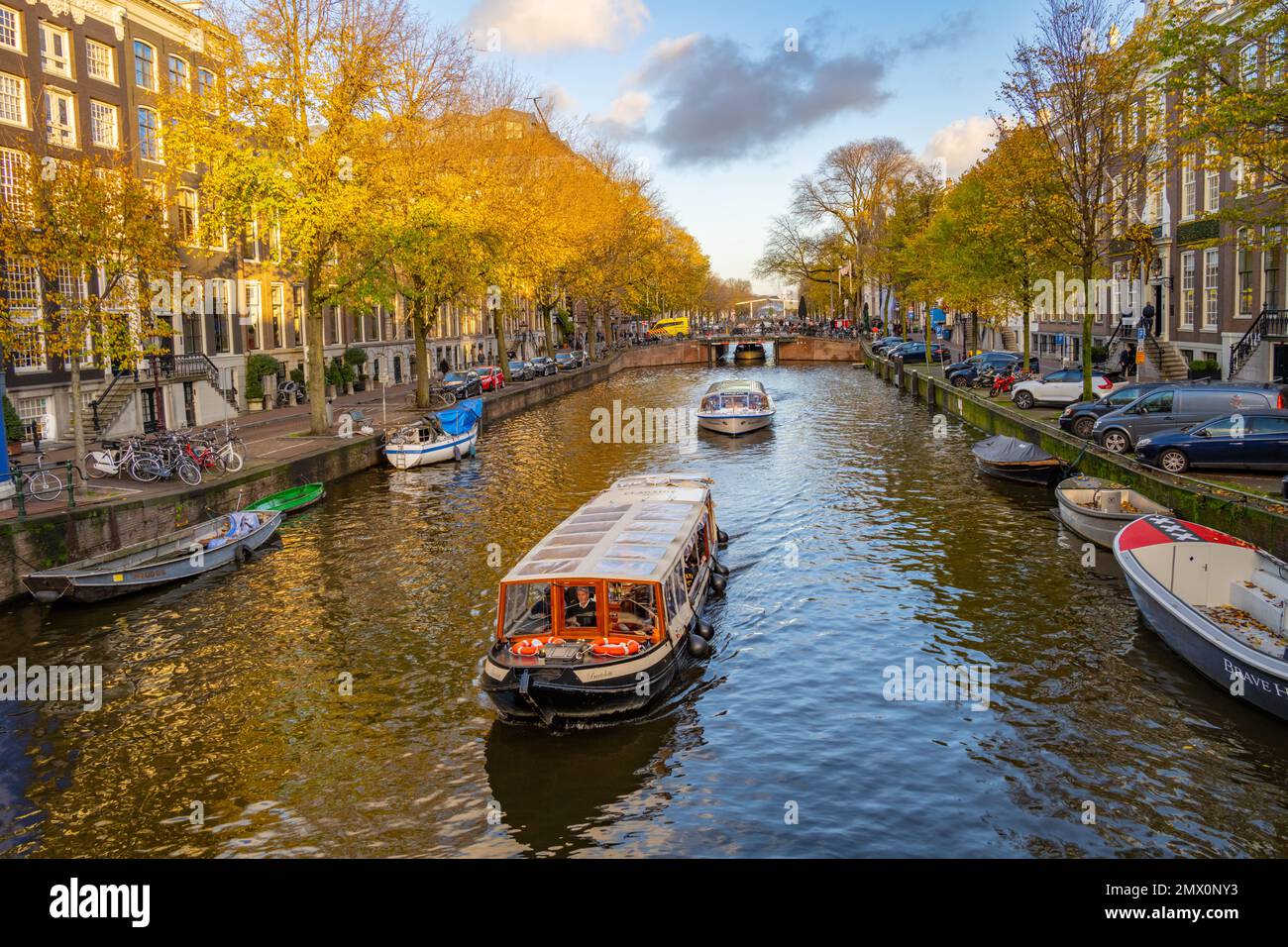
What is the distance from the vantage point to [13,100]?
38781mm

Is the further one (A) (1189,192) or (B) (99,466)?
(A) (1189,192)

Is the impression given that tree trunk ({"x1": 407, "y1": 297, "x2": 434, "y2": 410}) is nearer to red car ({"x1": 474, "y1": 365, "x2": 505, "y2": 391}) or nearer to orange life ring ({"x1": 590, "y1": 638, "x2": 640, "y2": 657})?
red car ({"x1": 474, "y1": 365, "x2": 505, "y2": 391})

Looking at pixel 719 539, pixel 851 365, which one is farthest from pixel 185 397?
pixel 851 365

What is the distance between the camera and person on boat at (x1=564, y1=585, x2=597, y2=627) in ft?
57.7

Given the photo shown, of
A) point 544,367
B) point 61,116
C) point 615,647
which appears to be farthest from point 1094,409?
point 544,367

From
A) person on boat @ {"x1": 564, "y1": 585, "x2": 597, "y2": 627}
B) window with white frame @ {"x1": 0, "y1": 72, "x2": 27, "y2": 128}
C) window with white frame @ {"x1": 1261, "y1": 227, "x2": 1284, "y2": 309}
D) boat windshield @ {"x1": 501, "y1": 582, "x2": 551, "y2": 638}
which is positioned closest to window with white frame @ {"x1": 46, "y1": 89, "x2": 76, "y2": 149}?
window with white frame @ {"x1": 0, "y1": 72, "x2": 27, "y2": 128}

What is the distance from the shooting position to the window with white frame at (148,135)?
46.8m

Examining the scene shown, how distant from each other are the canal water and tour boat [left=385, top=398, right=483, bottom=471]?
12846mm

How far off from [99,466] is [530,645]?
19371 millimetres

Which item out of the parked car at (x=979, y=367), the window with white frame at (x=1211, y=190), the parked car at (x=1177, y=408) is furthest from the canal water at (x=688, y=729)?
the parked car at (x=979, y=367)

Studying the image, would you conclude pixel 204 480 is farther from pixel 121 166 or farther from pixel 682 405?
pixel 682 405

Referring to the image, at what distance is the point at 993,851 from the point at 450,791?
7.10m

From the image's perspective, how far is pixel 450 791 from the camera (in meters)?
14.8

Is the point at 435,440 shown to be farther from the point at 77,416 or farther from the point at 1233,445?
the point at 1233,445
